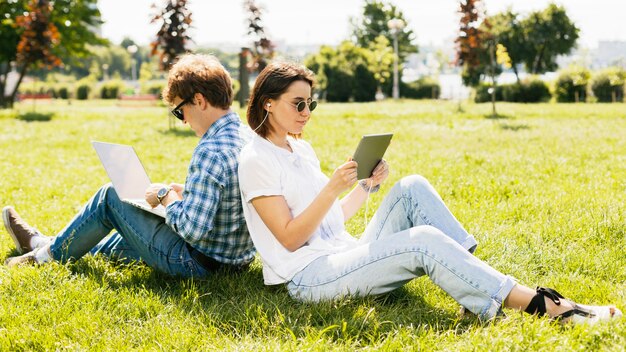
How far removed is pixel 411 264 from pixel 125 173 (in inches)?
71.1

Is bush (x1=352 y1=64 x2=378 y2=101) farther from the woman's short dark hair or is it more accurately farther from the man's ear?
the woman's short dark hair

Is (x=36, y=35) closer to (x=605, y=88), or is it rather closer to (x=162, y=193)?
(x=162, y=193)

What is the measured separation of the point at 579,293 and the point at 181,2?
1422 centimetres

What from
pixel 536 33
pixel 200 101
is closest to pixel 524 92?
pixel 536 33

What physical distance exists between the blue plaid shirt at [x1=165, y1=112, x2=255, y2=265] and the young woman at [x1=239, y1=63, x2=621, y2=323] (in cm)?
14

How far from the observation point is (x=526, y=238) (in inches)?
177

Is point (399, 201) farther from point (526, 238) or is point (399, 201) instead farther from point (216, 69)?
point (526, 238)

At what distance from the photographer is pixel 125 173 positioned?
3.69 metres

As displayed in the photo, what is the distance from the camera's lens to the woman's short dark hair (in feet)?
10.3

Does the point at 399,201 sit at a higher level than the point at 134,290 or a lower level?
higher

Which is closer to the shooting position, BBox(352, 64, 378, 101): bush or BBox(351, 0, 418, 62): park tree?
BBox(352, 64, 378, 101): bush

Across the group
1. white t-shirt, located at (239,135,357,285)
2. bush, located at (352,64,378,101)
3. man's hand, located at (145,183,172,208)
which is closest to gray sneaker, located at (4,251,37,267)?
man's hand, located at (145,183,172,208)

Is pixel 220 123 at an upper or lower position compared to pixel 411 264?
upper

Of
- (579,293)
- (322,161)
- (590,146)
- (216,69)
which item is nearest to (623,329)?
(579,293)
